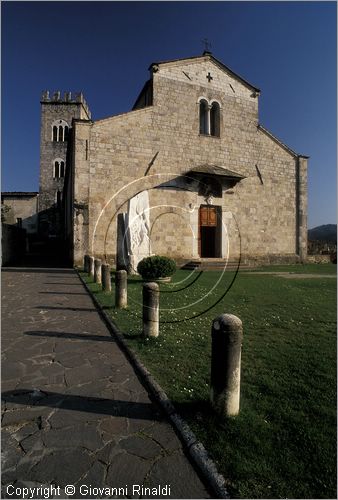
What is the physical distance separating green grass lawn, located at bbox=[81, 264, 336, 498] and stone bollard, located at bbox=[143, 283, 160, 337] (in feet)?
0.60

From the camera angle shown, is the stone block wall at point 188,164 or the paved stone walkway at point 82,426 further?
the stone block wall at point 188,164

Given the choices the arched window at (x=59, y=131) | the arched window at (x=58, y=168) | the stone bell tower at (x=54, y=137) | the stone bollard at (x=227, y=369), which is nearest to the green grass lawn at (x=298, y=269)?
the stone bollard at (x=227, y=369)

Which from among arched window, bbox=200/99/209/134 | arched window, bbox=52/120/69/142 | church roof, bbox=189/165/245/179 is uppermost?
arched window, bbox=52/120/69/142

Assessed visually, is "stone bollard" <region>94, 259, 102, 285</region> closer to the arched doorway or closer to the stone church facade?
the stone church facade

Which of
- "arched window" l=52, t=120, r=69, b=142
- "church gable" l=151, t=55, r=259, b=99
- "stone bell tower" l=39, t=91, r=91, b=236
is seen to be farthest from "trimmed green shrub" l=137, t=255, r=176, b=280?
"arched window" l=52, t=120, r=69, b=142

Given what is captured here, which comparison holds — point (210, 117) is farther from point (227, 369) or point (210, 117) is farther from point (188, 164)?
point (227, 369)

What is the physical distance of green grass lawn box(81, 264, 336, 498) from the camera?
2.24 meters

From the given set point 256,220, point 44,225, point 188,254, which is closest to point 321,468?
point 188,254

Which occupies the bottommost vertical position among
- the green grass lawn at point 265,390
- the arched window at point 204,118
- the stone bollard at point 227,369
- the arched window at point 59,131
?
the green grass lawn at point 265,390

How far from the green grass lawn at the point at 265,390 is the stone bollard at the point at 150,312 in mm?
184

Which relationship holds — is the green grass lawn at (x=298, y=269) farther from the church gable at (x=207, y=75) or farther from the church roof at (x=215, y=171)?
the church gable at (x=207, y=75)

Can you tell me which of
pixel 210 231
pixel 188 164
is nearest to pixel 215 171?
pixel 188 164

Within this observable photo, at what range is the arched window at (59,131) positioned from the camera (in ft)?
145

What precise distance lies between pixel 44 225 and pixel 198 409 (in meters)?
42.7
